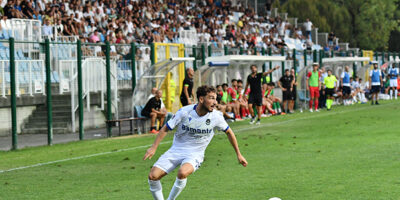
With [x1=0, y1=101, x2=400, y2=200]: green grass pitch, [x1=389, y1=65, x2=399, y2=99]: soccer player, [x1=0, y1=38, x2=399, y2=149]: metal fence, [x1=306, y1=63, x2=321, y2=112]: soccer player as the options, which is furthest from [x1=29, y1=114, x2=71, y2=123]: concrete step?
[x1=389, y1=65, x2=399, y2=99]: soccer player

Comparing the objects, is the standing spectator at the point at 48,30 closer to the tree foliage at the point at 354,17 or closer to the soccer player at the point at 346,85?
the soccer player at the point at 346,85

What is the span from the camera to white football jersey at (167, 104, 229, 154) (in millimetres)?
9375

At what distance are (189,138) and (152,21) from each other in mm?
25647

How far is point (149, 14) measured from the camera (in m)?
35.8

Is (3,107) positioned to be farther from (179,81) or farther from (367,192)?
(367,192)

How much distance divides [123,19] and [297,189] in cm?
2263

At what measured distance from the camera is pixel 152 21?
3472cm

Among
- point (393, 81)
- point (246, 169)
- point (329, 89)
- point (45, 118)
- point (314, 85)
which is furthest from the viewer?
point (393, 81)

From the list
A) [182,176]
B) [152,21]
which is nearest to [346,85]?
[152,21]

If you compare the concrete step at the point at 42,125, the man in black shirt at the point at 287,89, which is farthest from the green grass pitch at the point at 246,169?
the man in black shirt at the point at 287,89

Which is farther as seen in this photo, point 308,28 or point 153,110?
point 308,28

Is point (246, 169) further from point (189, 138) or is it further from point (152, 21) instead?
point (152, 21)

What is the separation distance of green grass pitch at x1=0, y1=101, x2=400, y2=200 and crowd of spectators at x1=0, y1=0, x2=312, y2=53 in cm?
674

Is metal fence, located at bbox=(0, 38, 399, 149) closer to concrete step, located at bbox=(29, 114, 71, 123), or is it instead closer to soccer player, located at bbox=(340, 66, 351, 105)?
concrete step, located at bbox=(29, 114, 71, 123)
